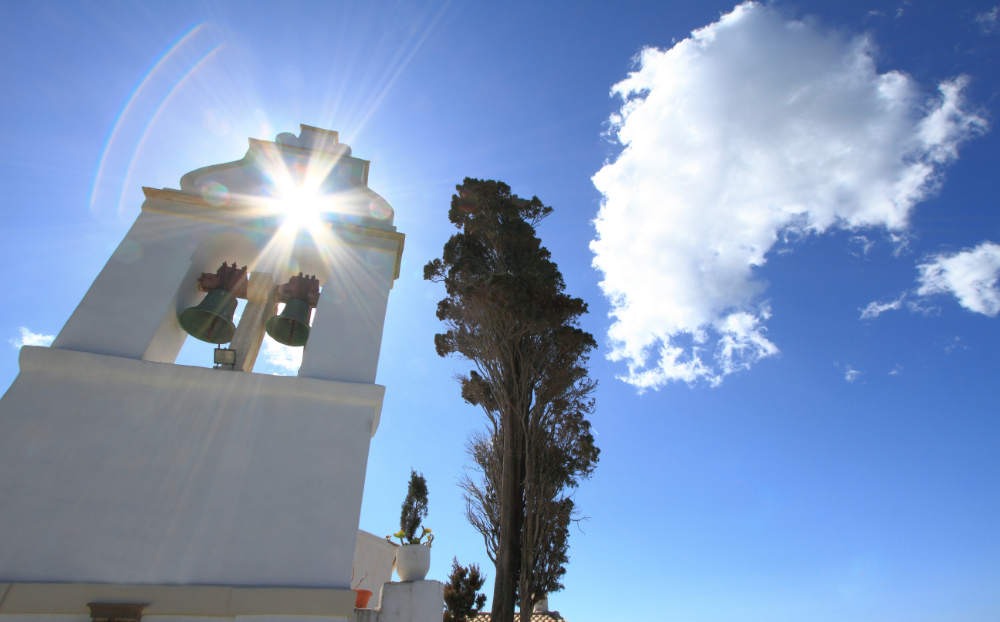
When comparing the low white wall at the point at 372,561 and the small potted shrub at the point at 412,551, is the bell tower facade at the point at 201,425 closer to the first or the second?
the small potted shrub at the point at 412,551

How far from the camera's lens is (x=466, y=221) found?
1123 centimetres

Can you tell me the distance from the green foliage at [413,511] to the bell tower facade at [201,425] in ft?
2.27

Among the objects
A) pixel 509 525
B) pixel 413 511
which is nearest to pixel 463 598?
pixel 509 525

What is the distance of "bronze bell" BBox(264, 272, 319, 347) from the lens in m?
5.07

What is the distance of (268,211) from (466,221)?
6068 millimetres

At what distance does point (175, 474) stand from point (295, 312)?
5.91 ft

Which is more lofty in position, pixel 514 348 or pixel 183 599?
pixel 514 348

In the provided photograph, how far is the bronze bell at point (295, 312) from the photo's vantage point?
16.6 feet

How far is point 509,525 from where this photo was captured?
813 cm

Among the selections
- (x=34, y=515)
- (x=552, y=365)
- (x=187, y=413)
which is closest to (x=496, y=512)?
(x=552, y=365)

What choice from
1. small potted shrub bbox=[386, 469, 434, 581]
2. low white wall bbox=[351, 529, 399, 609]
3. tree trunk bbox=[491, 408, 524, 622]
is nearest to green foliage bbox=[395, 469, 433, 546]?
small potted shrub bbox=[386, 469, 434, 581]

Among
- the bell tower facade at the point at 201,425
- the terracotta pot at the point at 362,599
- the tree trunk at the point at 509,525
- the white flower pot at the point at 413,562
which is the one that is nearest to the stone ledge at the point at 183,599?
the bell tower facade at the point at 201,425

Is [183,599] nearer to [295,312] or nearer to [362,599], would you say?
[362,599]

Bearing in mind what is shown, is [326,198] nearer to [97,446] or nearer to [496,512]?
[97,446]
